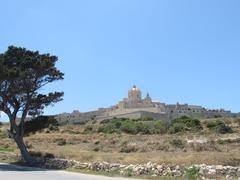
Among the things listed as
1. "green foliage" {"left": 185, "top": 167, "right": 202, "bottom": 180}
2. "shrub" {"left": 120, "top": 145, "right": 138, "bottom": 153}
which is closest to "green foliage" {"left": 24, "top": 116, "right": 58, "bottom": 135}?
"shrub" {"left": 120, "top": 145, "right": 138, "bottom": 153}

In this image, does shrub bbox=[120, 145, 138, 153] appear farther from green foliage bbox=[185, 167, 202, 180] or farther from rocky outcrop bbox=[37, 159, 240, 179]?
green foliage bbox=[185, 167, 202, 180]

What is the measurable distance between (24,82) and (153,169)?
1497 centimetres

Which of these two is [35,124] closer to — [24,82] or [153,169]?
[24,82]

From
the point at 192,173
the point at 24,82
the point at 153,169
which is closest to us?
the point at 192,173

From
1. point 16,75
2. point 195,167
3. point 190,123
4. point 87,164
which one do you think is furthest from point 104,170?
point 190,123

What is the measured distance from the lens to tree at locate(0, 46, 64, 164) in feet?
112

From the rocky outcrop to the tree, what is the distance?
6.73 m

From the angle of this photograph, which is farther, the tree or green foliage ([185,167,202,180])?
the tree

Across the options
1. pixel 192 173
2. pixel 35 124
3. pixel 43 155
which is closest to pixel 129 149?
pixel 43 155

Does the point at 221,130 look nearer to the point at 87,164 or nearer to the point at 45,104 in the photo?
the point at 45,104

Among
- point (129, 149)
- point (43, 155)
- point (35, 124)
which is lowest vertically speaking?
point (43, 155)

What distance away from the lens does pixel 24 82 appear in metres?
34.6

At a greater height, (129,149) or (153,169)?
(129,149)

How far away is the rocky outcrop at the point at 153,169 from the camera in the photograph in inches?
839
